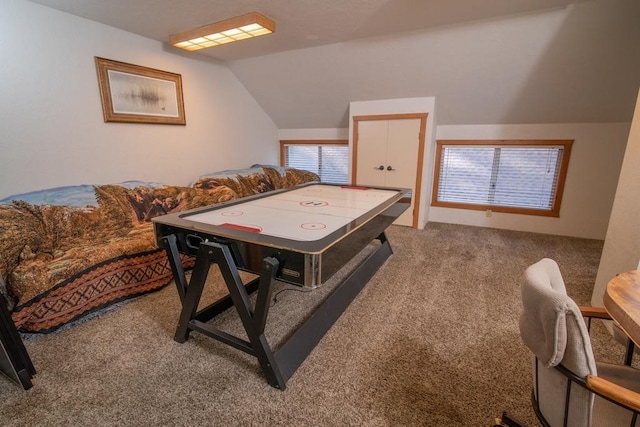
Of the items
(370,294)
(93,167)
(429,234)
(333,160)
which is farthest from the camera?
(333,160)

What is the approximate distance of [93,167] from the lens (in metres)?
3.09

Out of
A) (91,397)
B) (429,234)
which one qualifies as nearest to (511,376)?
(91,397)

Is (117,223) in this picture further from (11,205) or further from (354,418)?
(354,418)

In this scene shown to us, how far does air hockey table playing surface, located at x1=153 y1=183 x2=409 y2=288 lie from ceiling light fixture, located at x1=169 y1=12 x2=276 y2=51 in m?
1.67

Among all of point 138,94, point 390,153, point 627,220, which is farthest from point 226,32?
point 627,220

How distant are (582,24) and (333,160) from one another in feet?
12.3

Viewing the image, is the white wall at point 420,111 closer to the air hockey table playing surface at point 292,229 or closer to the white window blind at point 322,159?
the white window blind at point 322,159

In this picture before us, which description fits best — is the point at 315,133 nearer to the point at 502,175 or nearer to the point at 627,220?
the point at 502,175

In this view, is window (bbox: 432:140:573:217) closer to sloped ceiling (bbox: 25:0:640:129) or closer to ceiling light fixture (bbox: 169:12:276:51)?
sloped ceiling (bbox: 25:0:640:129)

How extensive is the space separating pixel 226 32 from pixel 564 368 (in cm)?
358

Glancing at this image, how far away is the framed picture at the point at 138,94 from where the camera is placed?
3107 millimetres

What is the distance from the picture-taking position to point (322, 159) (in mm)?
5805

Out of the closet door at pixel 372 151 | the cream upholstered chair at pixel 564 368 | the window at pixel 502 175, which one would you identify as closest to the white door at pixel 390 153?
the closet door at pixel 372 151

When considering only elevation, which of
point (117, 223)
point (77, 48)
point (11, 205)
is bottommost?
point (117, 223)
